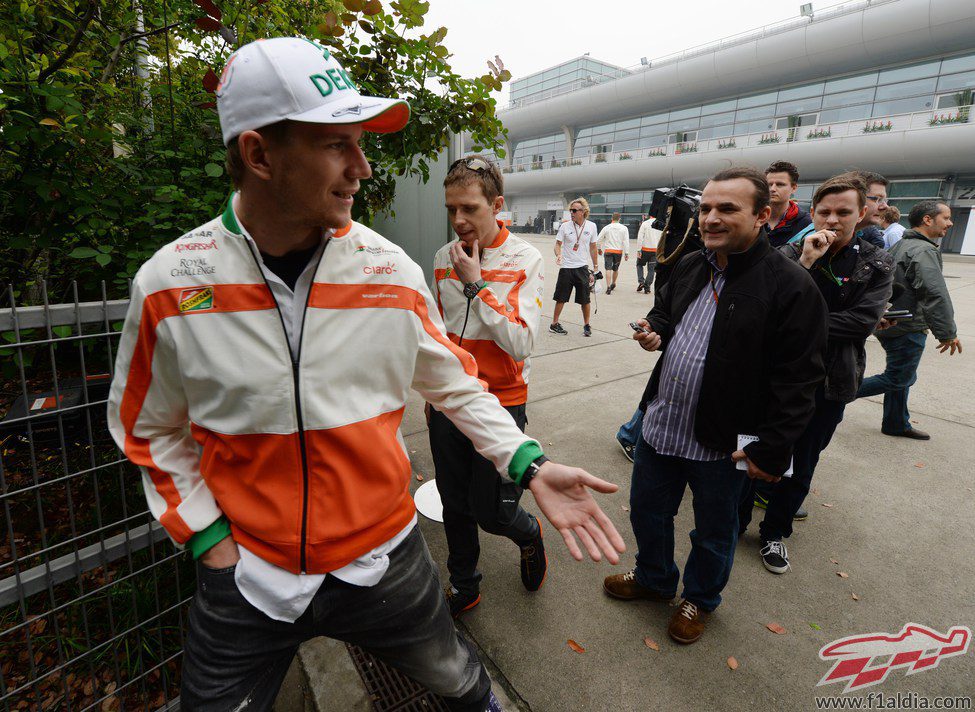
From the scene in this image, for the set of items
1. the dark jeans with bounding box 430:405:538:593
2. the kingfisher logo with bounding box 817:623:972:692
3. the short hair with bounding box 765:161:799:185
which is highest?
the short hair with bounding box 765:161:799:185

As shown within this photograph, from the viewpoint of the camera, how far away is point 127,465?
1.96 metres

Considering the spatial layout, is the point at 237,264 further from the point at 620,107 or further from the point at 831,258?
the point at 620,107

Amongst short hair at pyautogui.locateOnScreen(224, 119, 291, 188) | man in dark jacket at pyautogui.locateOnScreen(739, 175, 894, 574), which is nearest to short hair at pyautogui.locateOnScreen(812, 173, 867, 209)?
man in dark jacket at pyautogui.locateOnScreen(739, 175, 894, 574)

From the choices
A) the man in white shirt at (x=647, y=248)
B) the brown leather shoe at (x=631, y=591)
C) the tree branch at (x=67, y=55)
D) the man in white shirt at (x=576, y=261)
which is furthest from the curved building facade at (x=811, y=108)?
the tree branch at (x=67, y=55)

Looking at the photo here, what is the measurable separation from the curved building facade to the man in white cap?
1787cm

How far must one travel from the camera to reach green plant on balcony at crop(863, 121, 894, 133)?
23.8 m

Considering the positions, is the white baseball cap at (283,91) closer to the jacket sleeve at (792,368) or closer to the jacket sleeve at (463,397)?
the jacket sleeve at (463,397)

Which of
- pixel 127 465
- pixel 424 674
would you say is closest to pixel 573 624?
pixel 424 674

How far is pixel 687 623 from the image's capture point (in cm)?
249

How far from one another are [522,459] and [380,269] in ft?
2.14

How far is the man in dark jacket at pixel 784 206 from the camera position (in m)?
3.75

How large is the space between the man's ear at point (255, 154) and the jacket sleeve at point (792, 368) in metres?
1.97

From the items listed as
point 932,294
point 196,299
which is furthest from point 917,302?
point 196,299

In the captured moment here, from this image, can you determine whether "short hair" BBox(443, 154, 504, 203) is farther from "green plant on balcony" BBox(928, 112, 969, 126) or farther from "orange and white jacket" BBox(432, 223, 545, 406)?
"green plant on balcony" BBox(928, 112, 969, 126)
